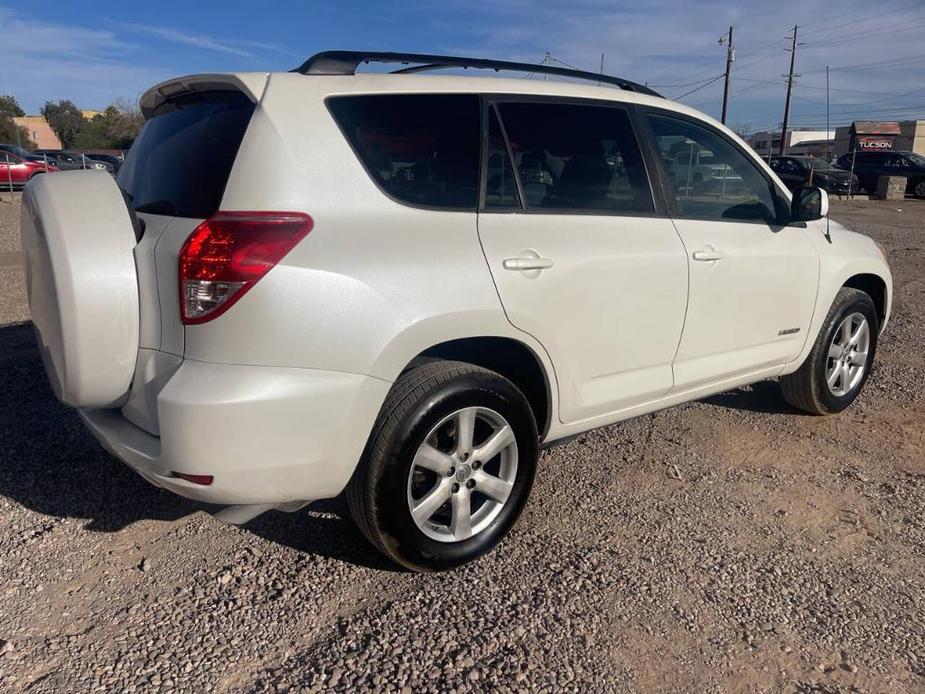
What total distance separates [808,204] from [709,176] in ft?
2.15

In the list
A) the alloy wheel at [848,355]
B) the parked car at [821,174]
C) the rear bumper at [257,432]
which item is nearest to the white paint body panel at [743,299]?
the alloy wheel at [848,355]

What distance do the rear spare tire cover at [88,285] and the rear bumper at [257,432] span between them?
0.24 metres

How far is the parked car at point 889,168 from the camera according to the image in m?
27.8

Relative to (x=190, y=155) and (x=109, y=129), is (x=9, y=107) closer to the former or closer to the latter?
(x=109, y=129)

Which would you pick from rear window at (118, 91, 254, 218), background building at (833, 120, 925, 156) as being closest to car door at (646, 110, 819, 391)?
rear window at (118, 91, 254, 218)

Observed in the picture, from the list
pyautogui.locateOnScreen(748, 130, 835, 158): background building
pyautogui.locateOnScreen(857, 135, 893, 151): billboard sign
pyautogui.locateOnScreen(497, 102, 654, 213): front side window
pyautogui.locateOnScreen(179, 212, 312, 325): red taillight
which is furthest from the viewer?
pyautogui.locateOnScreen(748, 130, 835, 158): background building

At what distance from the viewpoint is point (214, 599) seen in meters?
2.77

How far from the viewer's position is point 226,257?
236 centimetres

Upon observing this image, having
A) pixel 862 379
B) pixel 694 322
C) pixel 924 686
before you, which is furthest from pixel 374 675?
pixel 862 379

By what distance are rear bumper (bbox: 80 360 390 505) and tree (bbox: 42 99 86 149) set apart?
243 ft

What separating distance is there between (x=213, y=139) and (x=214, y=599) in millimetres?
1652

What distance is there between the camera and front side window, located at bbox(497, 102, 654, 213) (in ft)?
10.2

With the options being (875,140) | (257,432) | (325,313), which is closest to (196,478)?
(257,432)

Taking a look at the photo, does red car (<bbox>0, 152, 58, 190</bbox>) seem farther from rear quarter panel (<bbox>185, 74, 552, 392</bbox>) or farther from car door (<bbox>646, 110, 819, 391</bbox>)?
rear quarter panel (<bbox>185, 74, 552, 392</bbox>)
